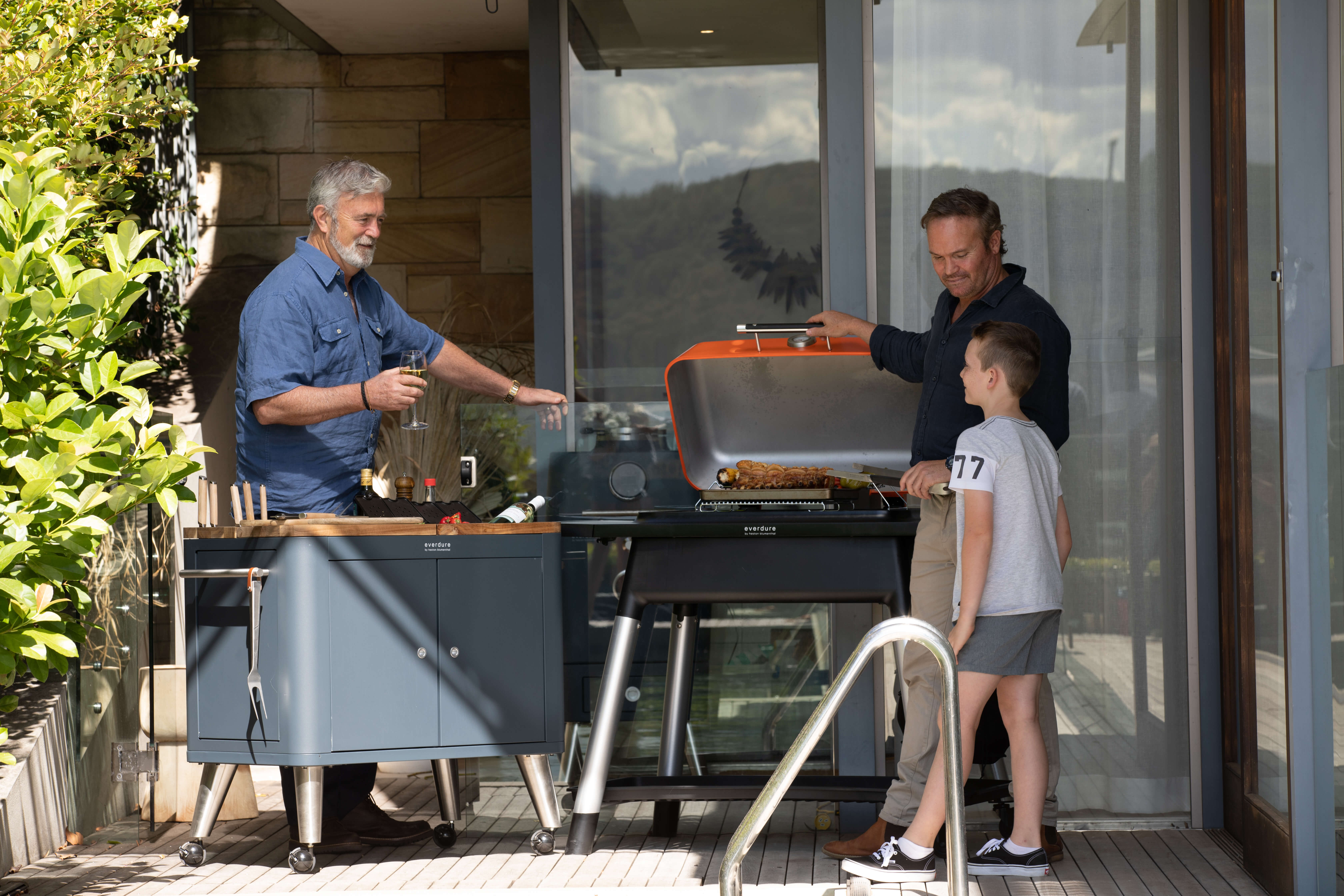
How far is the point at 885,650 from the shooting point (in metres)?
3.78

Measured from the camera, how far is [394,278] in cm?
576

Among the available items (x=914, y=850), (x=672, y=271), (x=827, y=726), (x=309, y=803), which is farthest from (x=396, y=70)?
(x=827, y=726)

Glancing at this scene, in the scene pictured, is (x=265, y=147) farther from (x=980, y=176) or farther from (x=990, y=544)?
(x=990, y=544)

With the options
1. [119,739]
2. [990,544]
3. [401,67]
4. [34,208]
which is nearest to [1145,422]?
[990,544]

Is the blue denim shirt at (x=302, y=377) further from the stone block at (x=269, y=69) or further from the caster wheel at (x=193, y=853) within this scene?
the stone block at (x=269, y=69)

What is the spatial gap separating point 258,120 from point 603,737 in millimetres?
3747

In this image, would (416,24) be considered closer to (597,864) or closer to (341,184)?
(341,184)

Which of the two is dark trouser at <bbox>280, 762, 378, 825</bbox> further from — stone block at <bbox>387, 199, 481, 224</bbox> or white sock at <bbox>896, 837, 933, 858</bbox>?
stone block at <bbox>387, 199, 481, 224</bbox>

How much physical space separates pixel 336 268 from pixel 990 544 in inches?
73.4

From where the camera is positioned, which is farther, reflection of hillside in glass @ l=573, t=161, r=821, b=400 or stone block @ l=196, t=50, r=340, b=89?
stone block @ l=196, t=50, r=340, b=89

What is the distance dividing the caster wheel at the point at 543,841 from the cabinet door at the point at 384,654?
0.41m

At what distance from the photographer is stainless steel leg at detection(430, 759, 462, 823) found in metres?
3.49

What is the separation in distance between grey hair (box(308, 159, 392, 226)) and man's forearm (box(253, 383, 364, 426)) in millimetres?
512

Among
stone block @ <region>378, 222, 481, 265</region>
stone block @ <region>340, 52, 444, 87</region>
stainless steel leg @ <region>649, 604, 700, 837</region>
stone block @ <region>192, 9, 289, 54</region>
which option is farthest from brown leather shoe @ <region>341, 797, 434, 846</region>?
stone block @ <region>192, 9, 289, 54</region>
